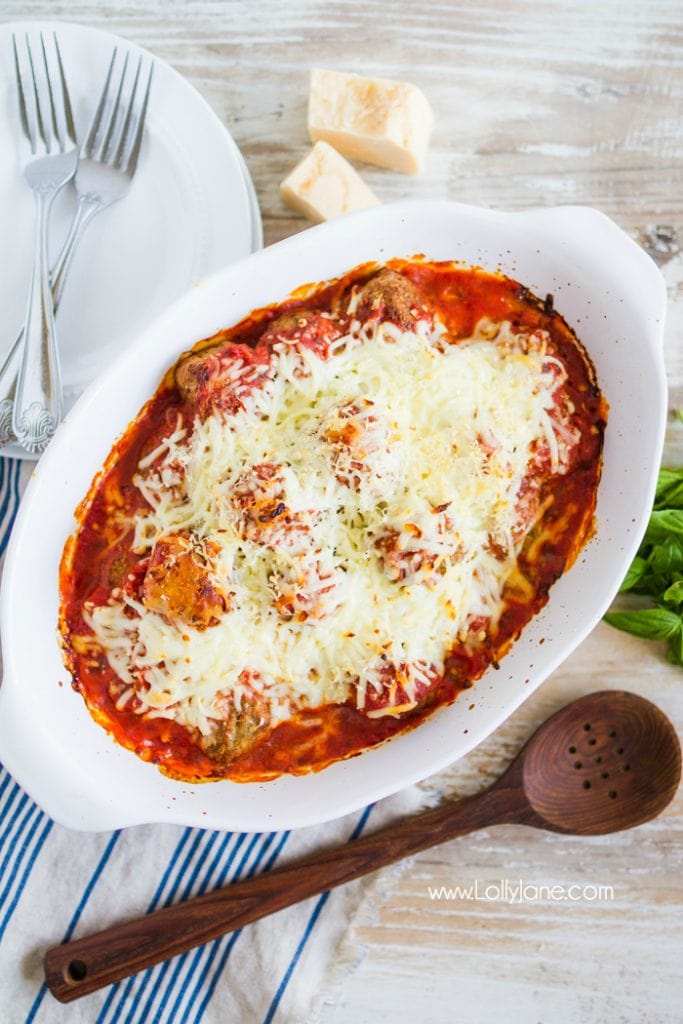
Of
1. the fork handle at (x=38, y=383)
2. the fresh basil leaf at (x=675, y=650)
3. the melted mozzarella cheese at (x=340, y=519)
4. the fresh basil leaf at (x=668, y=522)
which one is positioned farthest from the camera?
the fresh basil leaf at (x=675, y=650)

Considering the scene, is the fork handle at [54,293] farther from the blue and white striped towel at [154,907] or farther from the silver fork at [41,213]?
the blue and white striped towel at [154,907]

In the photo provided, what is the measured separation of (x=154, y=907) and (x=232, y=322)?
1.87m

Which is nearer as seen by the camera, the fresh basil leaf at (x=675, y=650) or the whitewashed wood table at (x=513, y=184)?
the fresh basil leaf at (x=675, y=650)

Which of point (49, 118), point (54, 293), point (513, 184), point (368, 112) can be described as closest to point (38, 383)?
point (54, 293)

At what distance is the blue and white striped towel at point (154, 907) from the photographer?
2871mm

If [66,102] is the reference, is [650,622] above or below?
below

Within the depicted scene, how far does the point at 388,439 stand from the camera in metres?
2.36

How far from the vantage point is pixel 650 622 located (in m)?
2.85

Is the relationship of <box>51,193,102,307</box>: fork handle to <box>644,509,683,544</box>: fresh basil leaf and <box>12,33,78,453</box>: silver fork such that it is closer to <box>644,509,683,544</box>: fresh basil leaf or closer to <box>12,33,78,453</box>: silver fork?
<box>12,33,78,453</box>: silver fork

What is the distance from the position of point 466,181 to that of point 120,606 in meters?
1.81

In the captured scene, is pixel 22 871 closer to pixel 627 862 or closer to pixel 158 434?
pixel 158 434

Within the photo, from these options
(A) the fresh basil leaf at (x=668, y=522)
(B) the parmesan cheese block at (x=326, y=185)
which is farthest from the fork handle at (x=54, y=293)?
(A) the fresh basil leaf at (x=668, y=522)

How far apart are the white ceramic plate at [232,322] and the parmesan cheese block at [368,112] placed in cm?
48

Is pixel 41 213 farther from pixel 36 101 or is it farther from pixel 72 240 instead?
pixel 36 101
